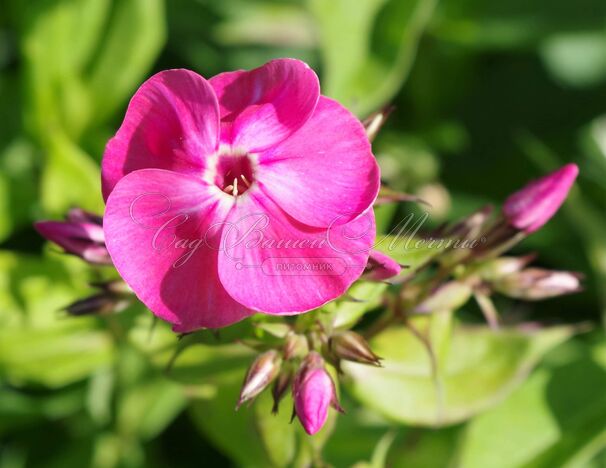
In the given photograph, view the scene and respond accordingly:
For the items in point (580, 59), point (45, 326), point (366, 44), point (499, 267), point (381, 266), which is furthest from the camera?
point (580, 59)

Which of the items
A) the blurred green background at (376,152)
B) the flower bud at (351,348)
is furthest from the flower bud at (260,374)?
the blurred green background at (376,152)

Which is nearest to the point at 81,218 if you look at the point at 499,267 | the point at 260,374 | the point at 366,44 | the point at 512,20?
the point at 260,374

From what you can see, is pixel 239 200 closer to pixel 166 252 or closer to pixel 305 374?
pixel 166 252

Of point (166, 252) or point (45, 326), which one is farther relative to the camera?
point (45, 326)

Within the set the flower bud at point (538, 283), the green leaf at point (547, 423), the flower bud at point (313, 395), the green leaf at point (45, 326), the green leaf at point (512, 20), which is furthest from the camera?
the green leaf at point (512, 20)

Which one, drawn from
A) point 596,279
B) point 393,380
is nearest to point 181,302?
point 393,380

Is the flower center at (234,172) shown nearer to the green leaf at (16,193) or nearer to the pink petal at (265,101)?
the pink petal at (265,101)

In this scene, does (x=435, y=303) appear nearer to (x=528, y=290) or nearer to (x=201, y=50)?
(x=528, y=290)
